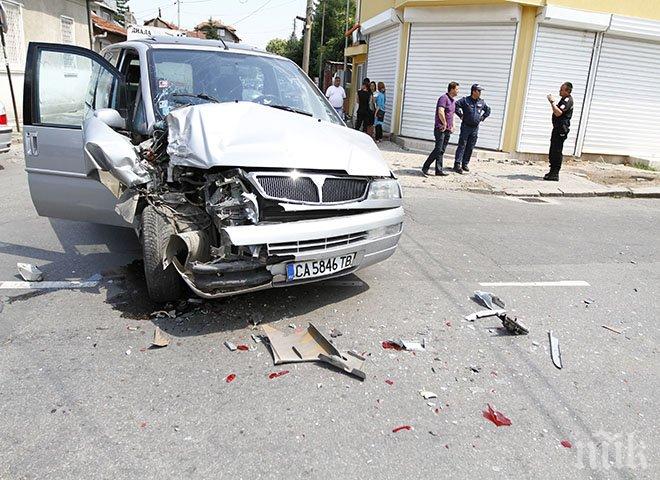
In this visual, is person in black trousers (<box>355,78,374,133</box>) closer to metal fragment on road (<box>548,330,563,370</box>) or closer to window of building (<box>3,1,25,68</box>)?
window of building (<box>3,1,25,68</box>)

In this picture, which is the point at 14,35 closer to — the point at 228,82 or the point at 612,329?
the point at 228,82

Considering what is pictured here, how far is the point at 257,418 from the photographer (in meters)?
2.91

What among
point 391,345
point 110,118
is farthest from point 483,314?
point 110,118

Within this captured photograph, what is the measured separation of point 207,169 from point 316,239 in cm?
93

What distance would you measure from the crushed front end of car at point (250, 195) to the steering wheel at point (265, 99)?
708 mm

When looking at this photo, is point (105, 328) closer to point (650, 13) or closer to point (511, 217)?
point (511, 217)

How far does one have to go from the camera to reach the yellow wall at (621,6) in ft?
43.4

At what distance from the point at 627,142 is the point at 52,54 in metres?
14.7

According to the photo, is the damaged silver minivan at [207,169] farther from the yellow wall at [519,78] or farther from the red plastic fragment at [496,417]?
the yellow wall at [519,78]

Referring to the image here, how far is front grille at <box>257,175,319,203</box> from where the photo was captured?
144 inches

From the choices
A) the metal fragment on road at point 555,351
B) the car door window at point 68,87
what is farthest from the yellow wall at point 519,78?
the car door window at point 68,87

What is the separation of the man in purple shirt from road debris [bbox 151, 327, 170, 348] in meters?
8.49

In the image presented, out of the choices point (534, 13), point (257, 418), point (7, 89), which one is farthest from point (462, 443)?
point (7, 89)

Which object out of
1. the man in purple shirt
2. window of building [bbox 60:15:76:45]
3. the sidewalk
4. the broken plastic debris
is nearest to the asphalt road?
the broken plastic debris
